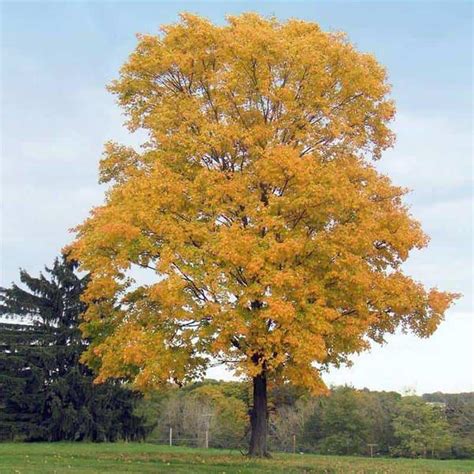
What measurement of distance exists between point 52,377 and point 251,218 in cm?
1751

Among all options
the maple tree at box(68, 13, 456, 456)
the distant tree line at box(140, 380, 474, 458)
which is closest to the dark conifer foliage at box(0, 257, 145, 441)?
the distant tree line at box(140, 380, 474, 458)

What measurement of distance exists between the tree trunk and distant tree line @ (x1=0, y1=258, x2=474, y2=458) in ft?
12.2

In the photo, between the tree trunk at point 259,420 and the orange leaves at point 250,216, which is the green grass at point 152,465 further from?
the orange leaves at point 250,216

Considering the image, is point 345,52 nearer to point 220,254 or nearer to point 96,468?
point 220,254

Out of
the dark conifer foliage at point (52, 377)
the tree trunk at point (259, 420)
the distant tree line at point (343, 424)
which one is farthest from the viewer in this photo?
the distant tree line at point (343, 424)

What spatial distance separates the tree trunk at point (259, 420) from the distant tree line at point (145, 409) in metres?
3.72

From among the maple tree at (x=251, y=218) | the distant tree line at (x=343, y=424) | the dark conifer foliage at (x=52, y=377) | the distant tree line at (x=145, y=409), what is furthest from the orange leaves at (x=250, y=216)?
the distant tree line at (x=343, y=424)

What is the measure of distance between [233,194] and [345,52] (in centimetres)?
569

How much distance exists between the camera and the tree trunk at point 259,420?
2052 cm

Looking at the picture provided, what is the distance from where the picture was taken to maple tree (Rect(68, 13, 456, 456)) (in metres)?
18.2

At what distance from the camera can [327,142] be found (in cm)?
2177

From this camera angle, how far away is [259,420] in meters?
20.7

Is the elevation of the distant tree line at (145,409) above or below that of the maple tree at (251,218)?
below

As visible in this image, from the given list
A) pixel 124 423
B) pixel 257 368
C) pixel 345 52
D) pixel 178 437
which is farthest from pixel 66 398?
pixel 345 52
